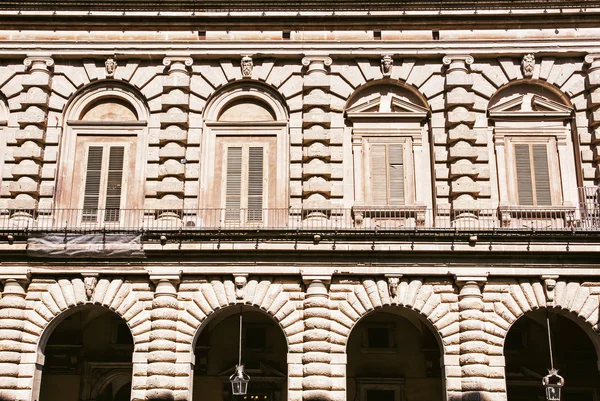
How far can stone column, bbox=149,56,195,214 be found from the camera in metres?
22.4

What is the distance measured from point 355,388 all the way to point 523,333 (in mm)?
5674

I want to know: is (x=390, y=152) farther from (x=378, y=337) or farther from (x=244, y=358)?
(x=244, y=358)

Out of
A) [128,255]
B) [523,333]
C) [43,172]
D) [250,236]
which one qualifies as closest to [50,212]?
[43,172]

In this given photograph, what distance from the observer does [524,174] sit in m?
23.0

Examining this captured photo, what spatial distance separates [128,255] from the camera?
21.4 m

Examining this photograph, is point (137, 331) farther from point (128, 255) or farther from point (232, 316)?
point (232, 316)

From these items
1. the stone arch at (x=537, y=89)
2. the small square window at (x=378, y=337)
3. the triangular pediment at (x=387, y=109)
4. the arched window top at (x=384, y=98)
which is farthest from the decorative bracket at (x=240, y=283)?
the stone arch at (x=537, y=89)

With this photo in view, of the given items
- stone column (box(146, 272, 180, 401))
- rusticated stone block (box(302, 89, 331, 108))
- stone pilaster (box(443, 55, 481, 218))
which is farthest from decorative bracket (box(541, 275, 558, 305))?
stone column (box(146, 272, 180, 401))

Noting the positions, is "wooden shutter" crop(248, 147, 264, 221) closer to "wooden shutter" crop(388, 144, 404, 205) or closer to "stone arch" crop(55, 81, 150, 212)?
"stone arch" crop(55, 81, 150, 212)

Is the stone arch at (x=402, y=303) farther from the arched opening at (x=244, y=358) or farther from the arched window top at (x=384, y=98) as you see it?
the arched window top at (x=384, y=98)

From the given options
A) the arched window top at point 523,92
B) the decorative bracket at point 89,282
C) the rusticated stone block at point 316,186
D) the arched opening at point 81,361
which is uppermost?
the arched window top at point 523,92

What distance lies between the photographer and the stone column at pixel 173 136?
73.4ft

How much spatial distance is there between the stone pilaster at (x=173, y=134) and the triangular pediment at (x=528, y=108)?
367 inches

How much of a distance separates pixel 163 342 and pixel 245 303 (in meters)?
2.43
